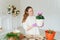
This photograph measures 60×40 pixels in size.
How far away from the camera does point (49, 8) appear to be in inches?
128

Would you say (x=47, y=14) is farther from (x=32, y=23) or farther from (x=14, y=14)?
(x=32, y=23)

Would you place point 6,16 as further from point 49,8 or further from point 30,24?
point 49,8

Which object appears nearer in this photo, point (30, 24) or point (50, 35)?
point (50, 35)

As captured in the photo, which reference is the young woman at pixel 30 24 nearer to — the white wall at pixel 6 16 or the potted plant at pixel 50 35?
the potted plant at pixel 50 35

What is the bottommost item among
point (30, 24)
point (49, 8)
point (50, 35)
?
point (50, 35)

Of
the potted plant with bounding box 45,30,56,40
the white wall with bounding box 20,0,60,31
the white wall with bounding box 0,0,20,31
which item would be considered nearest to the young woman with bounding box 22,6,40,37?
the potted plant with bounding box 45,30,56,40

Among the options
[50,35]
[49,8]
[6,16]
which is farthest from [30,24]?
[49,8]

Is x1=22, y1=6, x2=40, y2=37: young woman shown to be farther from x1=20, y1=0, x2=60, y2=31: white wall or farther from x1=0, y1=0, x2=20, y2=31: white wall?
x1=20, y1=0, x2=60, y2=31: white wall

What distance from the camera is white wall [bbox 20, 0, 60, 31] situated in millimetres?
3191

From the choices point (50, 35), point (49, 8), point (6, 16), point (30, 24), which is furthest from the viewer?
point (49, 8)

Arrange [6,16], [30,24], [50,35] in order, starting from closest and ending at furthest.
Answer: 1. [50,35]
2. [30,24]
3. [6,16]

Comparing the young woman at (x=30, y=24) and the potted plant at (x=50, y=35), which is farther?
the young woman at (x=30, y=24)

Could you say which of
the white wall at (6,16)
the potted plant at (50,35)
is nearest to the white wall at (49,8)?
the white wall at (6,16)

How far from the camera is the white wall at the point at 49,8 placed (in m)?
3.19
